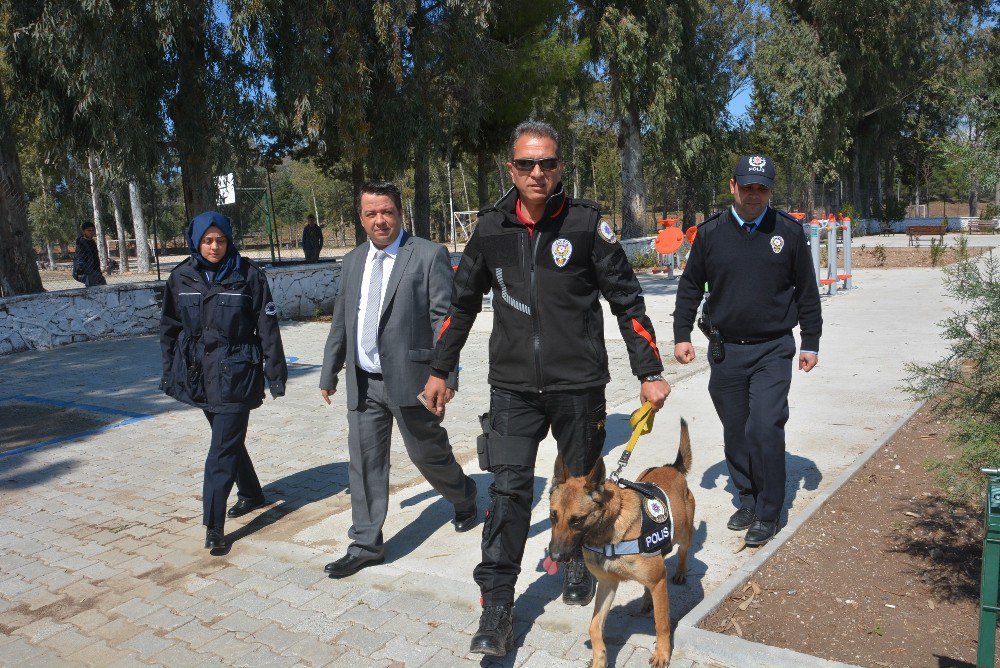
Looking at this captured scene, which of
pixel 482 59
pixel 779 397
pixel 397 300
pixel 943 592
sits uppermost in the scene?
pixel 482 59

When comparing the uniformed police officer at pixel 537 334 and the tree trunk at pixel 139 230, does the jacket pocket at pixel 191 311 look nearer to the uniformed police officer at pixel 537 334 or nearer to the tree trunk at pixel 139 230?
the uniformed police officer at pixel 537 334

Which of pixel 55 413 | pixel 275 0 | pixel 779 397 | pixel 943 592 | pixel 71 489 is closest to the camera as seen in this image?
pixel 943 592

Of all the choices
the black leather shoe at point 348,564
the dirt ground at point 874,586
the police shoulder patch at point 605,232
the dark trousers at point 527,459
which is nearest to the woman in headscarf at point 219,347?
the black leather shoe at point 348,564

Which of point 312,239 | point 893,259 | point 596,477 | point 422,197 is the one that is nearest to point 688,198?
point 893,259

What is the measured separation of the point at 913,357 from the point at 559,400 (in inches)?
285

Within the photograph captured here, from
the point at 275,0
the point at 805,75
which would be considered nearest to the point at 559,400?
the point at 275,0

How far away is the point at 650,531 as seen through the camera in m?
3.13

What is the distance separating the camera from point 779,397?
169 inches

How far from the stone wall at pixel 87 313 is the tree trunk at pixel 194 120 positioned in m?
2.31

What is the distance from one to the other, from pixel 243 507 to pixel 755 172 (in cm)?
383

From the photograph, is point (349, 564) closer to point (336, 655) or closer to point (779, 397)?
point (336, 655)

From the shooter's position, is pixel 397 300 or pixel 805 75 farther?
pixel 805 75

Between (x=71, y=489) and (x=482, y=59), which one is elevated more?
(x=482, y=59)

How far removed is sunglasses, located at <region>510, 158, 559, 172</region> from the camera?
325 centimetres
